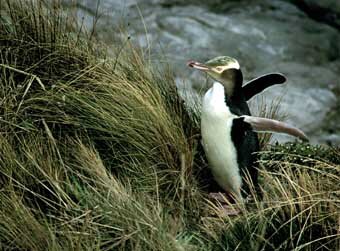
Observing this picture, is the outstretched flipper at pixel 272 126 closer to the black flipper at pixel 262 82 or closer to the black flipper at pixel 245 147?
the black flipper at pixel 245 147

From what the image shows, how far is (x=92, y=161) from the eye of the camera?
3775mm

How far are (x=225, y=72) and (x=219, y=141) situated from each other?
0.90 feet

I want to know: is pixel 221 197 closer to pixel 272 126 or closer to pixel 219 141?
pixel 219 141

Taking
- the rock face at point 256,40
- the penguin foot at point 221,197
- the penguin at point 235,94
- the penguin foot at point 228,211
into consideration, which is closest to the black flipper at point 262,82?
the penguin at point 235,94

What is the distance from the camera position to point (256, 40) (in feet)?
26.6

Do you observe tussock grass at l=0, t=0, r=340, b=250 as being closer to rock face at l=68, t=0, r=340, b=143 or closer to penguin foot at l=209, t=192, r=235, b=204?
penguin foot at l=209, t=192, r=235, b=204

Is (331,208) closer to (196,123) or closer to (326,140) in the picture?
(196,123)

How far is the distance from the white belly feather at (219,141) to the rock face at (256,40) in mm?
2934

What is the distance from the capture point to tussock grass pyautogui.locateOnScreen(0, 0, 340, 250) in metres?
3.48

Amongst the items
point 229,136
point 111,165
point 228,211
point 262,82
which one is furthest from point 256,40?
point 228,211

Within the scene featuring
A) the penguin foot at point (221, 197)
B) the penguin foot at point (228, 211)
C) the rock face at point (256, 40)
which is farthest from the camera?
the rock face at point (256, 40)

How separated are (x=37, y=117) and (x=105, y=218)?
784 millimetres

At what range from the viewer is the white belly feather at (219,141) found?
12.4 feet

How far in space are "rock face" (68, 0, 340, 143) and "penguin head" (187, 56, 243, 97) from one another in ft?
9.71
